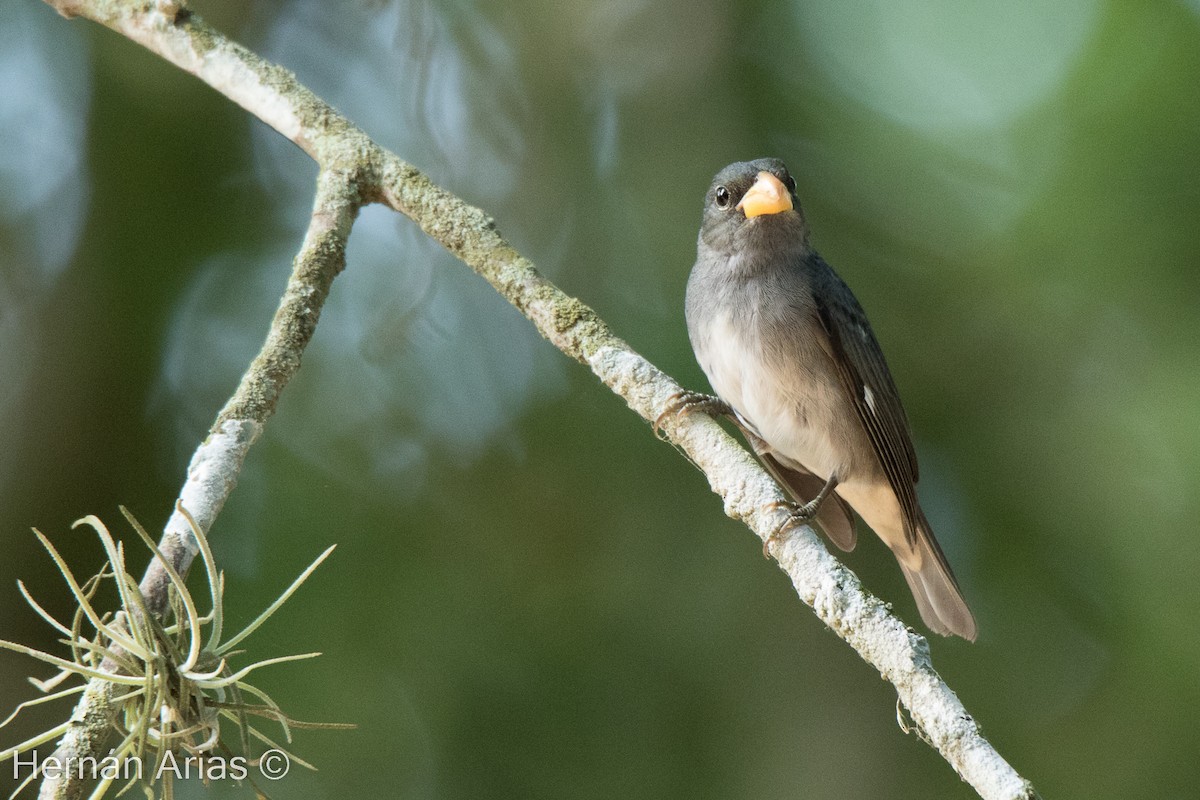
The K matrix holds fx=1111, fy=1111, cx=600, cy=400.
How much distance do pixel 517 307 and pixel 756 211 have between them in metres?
1.21

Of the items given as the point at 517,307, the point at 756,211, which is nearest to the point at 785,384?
the point at 756,211

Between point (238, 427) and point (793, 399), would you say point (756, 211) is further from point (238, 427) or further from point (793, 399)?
point (238, 427)

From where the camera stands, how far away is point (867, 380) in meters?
3.55

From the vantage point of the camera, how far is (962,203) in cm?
477

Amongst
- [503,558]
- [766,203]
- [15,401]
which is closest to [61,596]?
[15,401]

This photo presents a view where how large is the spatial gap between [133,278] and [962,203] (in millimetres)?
3463

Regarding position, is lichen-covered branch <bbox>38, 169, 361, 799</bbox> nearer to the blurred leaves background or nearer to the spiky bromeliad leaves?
the spiky bromeliad leaves

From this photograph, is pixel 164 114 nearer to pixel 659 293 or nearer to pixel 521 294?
pixel 659 293

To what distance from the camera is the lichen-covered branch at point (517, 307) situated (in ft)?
5.52

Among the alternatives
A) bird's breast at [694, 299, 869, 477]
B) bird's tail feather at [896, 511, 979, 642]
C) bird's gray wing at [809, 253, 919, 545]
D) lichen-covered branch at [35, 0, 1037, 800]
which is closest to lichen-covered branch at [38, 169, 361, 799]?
lichen-covered branch at [35, 0, 1037, 800]

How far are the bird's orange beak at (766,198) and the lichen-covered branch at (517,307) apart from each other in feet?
3.78

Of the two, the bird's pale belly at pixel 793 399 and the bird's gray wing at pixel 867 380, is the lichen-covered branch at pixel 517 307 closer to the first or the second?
the bird's pale belly at pixel 793 399

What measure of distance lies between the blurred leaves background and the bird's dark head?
0.81 m

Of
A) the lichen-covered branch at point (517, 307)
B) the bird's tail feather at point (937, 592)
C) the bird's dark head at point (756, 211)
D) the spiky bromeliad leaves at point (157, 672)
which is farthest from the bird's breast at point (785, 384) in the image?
the spiky bromeliad leaves at point (157, 672)
